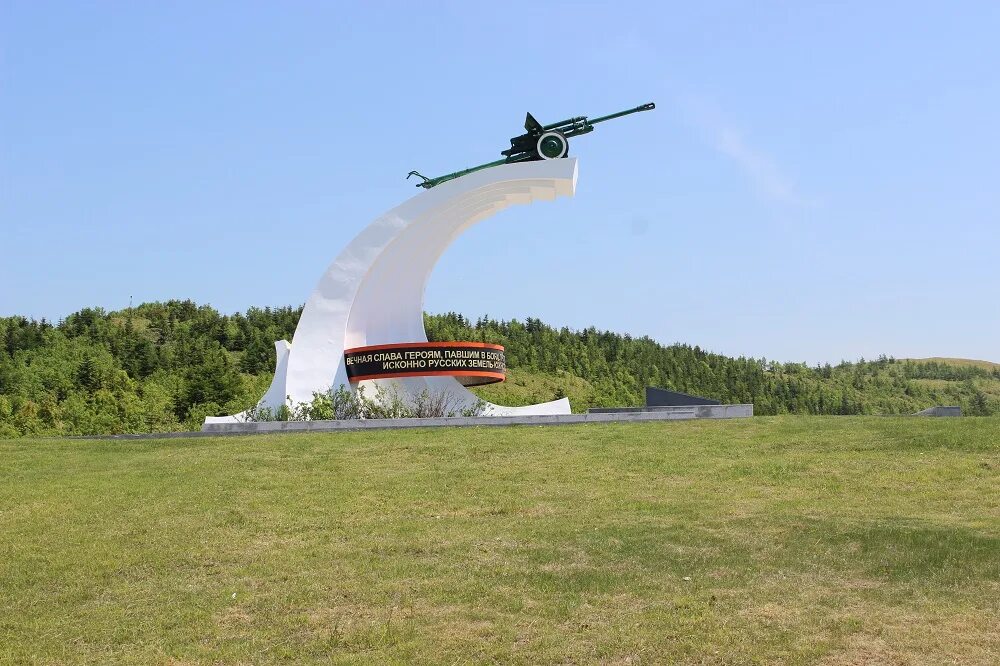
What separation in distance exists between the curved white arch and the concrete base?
7.79ft

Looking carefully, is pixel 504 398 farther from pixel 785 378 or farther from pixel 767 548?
pixel 767 548

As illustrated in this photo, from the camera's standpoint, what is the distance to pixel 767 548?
916cm

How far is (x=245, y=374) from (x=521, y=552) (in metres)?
31.0

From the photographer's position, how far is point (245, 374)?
1526 inches

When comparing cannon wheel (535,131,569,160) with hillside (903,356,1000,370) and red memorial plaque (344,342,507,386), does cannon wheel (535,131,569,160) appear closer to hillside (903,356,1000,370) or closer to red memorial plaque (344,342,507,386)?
red memorial plaque (344,342,507,386)

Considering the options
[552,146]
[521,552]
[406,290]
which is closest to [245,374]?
[406,290]

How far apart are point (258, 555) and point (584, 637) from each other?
3.99 meters

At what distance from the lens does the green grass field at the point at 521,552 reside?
6.77 m

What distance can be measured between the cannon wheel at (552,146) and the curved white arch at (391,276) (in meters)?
0.71

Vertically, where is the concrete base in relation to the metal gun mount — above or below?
below

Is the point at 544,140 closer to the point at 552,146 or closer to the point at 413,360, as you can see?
the point at 552,146

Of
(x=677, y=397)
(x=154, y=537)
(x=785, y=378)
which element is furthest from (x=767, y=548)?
(x=785, y=378)

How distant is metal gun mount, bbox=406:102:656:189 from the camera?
23484 mm

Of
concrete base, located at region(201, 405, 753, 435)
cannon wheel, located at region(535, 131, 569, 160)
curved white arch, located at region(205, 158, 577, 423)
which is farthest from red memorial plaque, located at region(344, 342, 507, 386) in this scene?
cannon wheel, located at region(535, 131, 569, 160)
